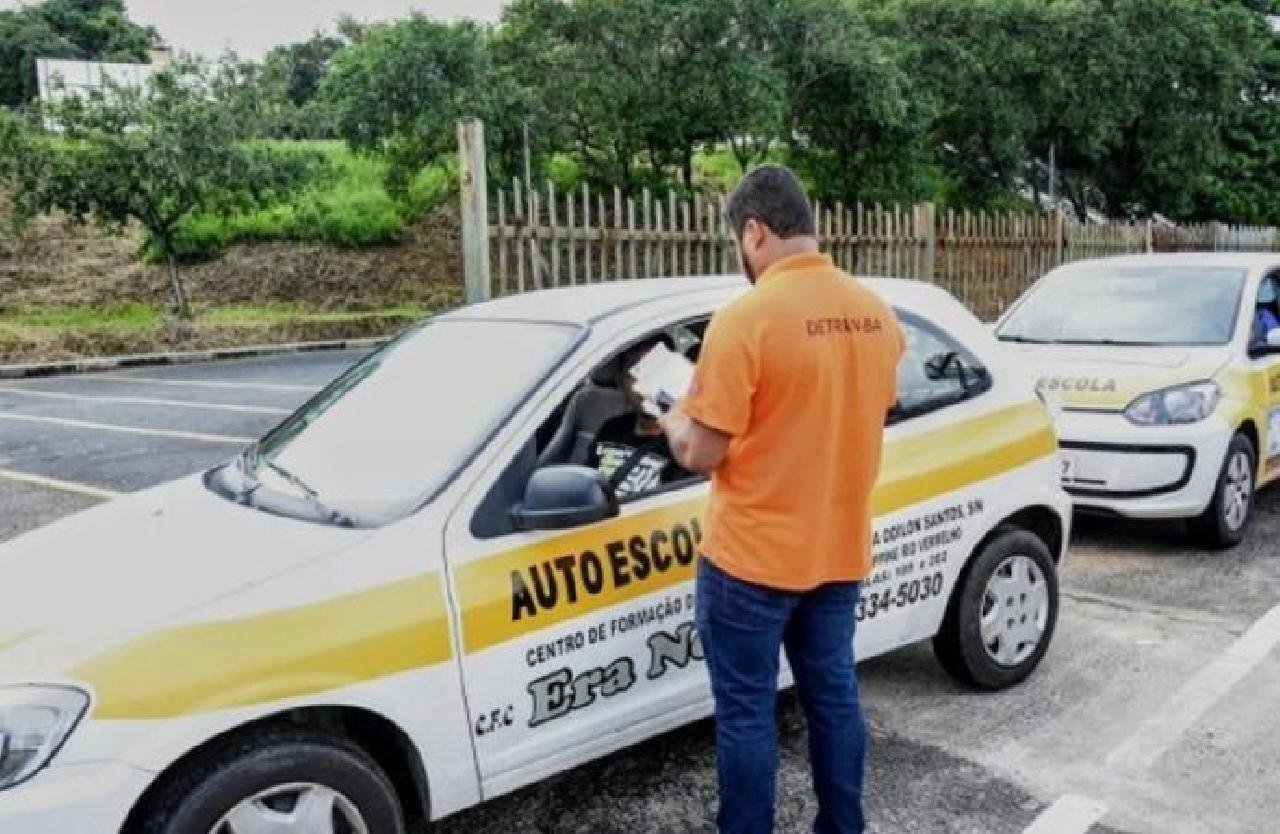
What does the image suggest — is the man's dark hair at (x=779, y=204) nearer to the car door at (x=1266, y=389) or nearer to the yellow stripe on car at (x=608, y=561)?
the yellow stripe on car at (x=608, y=561)

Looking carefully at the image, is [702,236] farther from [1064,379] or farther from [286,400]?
[286,400]

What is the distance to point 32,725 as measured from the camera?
243 cm

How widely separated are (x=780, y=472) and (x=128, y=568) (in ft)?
5.57

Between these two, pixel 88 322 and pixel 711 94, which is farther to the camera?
pixel 88 322

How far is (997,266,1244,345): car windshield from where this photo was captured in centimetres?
671

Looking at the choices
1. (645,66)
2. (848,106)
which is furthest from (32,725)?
(848,106)

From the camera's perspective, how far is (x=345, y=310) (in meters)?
19.2

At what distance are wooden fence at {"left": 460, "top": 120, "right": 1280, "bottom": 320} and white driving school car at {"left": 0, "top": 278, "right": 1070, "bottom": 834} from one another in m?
2.44

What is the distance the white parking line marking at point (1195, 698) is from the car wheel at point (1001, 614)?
51 cm

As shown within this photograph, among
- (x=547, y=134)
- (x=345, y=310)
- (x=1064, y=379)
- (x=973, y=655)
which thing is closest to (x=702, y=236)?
(x=1064, y=379)

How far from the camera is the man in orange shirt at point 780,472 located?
265 centimetres

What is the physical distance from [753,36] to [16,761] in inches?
621

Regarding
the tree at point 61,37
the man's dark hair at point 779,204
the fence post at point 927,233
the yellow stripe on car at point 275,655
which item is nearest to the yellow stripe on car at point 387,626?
the yellow stripe on car at point 275,655

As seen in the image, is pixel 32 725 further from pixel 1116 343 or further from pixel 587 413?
pixel 1116 343
